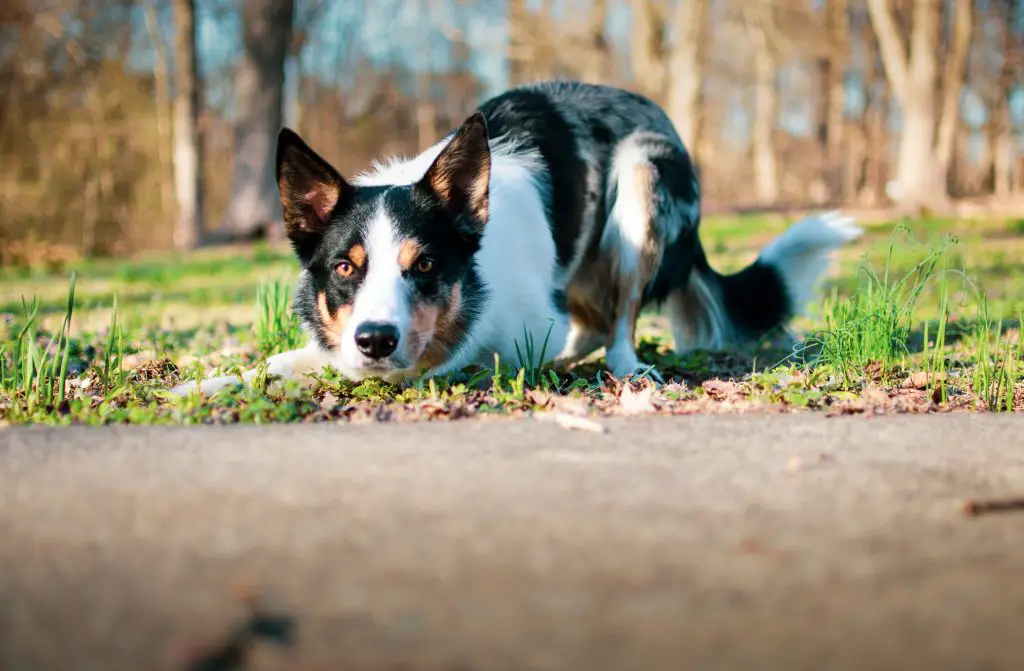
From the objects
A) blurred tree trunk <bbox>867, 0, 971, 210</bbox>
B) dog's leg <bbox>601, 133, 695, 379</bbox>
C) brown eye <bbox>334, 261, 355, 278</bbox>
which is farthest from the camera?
blurred tree trunk <bbox>867, 0, 971, 210</bbox>

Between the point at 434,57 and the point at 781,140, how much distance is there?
14.6 meters

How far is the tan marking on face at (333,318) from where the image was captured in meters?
3.99

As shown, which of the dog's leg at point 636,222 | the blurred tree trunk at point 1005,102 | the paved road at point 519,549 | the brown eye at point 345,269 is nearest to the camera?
the paved road at point 519,549

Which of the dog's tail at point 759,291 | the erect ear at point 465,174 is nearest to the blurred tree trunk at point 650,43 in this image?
the dog's tail at point 759,291

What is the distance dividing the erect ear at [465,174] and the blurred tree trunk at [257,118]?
12.3 metres

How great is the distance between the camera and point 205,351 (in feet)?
17.7

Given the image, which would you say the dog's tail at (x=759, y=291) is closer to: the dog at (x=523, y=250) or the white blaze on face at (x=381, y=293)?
the dog at (x=523, y=250)

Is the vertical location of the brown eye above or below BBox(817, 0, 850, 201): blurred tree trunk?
below

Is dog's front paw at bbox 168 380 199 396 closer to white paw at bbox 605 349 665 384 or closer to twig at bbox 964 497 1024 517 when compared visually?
white paw at bbox 605 349 665 384

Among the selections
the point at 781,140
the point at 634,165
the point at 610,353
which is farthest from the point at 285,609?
the point at 781,140

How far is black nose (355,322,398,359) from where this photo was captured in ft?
11.9

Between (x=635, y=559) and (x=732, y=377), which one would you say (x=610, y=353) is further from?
(x=635, y=559)

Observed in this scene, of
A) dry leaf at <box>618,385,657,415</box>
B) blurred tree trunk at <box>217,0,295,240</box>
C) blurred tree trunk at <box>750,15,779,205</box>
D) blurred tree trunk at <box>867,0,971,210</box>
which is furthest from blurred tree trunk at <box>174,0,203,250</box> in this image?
blurred tree trunk at <box>750,15,779,205</box>

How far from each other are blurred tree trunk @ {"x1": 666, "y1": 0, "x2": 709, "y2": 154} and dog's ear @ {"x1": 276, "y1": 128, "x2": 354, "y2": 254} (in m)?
15.8
